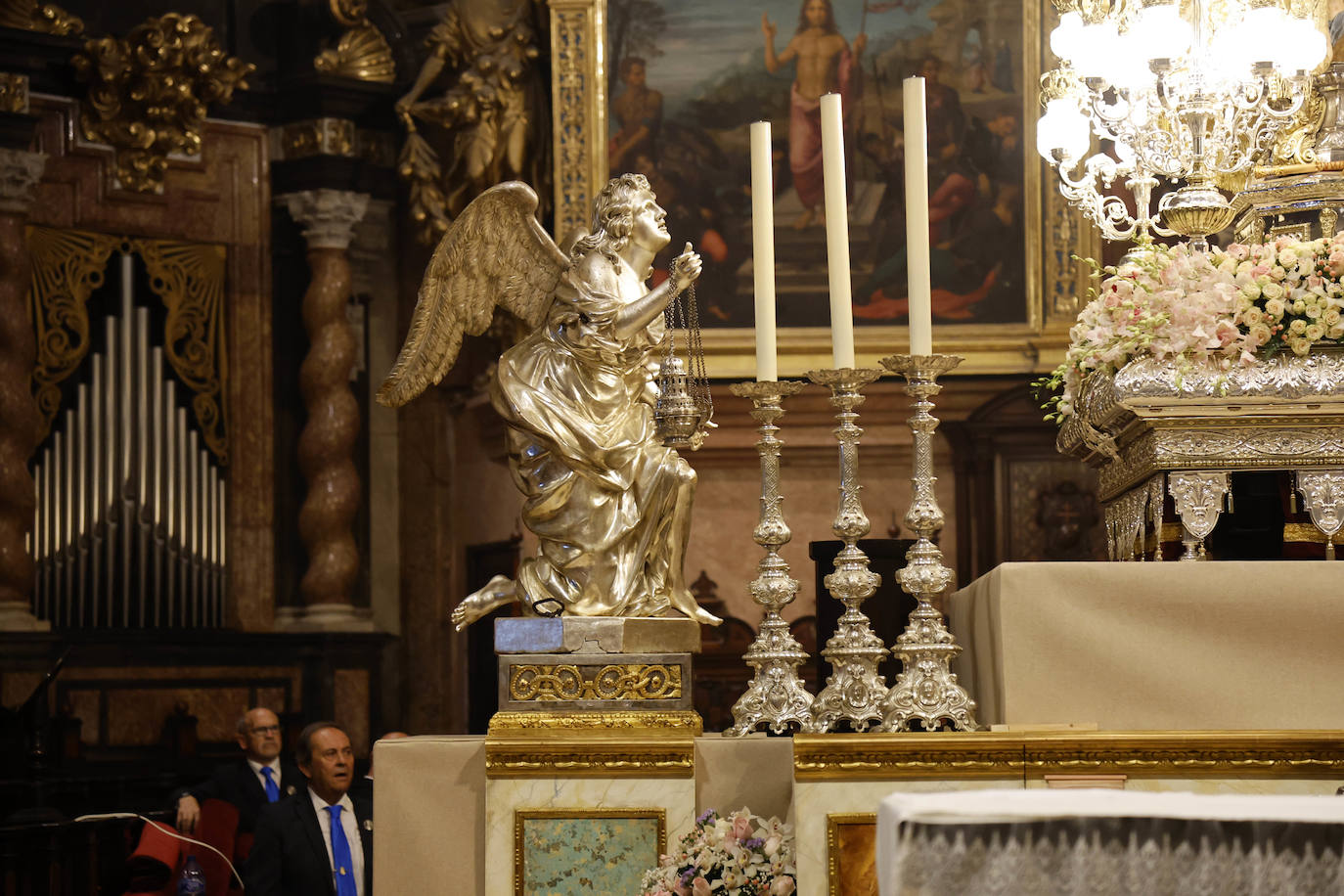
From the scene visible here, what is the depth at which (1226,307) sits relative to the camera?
4977mm

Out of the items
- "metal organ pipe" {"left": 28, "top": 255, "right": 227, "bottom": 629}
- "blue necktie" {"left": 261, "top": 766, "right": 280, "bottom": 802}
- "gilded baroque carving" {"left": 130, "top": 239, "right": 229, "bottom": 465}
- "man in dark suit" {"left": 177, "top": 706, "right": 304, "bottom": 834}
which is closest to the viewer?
"man in dark suit" {"left": 177, "top": 706, "right": 304, "bottom": 834}

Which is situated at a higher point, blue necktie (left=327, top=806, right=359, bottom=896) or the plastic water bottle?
blue necktie (left=327, top=806, right=359, bottom=896)

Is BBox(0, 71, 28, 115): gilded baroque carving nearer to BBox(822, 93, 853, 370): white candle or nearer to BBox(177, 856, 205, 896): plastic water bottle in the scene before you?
BBox(177, 856, 205, 896): plastic water bottle

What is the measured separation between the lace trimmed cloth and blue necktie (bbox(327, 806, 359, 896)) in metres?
4.60

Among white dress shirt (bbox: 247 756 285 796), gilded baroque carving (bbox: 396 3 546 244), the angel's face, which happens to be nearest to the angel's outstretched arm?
the angel's face

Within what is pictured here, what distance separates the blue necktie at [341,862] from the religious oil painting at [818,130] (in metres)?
4.35

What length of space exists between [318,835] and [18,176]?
526cm

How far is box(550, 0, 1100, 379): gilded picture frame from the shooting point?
409 inches

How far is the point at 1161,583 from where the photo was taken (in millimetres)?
4457

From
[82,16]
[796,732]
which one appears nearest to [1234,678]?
[796,732]

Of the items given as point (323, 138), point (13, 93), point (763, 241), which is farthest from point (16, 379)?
A: point (763, 241)

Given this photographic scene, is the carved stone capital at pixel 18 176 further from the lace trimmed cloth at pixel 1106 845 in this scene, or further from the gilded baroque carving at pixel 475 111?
the lace trimmed cloth at pixel 1106 845

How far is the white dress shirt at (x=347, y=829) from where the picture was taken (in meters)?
6.89

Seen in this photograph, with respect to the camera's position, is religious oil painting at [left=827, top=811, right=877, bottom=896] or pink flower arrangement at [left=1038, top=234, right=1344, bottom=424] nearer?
religious oil painting at [left=827, top=811, right=877, bottom=896]
